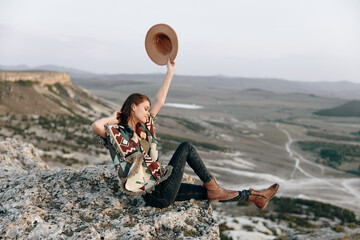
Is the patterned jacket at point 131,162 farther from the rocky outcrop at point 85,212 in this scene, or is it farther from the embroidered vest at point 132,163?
the rocky outcrop at point 85,212

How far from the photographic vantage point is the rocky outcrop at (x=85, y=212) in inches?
141

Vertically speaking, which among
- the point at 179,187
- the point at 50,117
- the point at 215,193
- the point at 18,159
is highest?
the point at 179,187

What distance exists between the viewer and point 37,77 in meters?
42.0

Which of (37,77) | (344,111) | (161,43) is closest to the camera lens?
(161,43)

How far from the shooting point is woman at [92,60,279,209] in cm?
400

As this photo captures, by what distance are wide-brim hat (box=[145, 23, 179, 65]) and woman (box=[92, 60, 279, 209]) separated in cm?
101

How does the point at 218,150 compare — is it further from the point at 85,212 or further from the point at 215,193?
the point at 85,212

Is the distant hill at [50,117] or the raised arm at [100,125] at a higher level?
the raised arm at [100,125]

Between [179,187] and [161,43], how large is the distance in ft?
8.42

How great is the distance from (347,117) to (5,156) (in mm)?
119647

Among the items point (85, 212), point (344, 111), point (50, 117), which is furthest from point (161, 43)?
point (344, 111)

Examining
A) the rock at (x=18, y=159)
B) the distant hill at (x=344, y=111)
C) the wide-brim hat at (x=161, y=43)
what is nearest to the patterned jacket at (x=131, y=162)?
the wide-brim hat at (x=161, y=43)

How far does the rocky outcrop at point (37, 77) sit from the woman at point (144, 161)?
39607 millimetres

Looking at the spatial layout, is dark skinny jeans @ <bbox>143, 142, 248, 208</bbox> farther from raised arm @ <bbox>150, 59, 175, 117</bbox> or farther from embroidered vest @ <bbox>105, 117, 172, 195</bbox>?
raised arm @ <bbox>150, 59, 175, 117</bbox>
